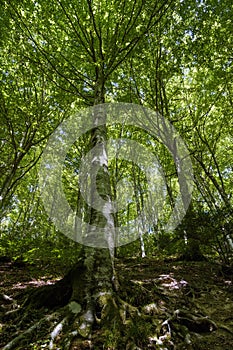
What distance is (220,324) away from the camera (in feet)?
11.8

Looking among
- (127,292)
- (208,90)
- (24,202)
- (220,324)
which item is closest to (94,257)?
(127,292)

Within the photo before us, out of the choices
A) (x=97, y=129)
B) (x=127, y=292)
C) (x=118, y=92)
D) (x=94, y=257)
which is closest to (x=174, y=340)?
(x=127, y=292)

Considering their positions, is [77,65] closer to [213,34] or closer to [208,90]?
[213,34]

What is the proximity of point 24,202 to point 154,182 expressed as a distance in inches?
505

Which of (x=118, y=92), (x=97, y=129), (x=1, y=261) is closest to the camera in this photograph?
(x=97, y=129)

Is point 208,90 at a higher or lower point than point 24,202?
higher

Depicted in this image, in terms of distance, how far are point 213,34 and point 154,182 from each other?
14948 millimetres

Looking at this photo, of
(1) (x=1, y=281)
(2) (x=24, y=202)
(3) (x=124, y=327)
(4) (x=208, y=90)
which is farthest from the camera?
(2) (x=24, y=202)

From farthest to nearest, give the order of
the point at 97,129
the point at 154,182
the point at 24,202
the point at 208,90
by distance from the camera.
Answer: the point at 154,182 < the point at 24,202 < the point at 208,90 < the point at 97,129

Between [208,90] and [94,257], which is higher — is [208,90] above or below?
above

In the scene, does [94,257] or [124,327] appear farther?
[94,257]

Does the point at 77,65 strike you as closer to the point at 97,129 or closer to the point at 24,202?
the point at 97,129

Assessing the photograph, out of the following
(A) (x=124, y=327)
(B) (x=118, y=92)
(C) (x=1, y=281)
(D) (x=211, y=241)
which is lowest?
(A) (x=124, y=327)

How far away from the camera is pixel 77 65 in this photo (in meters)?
9.51
